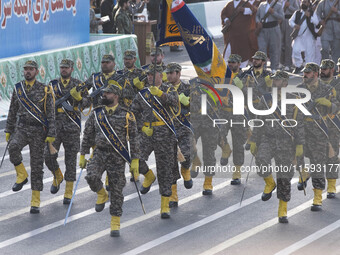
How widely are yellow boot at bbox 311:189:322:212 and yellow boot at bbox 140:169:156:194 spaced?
2.43 m

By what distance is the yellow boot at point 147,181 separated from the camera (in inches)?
572

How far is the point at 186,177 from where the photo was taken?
1498cm

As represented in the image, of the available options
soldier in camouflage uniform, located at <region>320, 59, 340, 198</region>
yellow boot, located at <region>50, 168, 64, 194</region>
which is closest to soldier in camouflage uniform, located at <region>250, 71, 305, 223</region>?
soldier in camouflage uniform, located at <region>320, 59, 340, 198</region>

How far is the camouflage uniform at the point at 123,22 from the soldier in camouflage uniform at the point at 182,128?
1314 centimetres

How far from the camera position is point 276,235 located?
41.8ft

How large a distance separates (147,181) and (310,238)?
3.04 metres

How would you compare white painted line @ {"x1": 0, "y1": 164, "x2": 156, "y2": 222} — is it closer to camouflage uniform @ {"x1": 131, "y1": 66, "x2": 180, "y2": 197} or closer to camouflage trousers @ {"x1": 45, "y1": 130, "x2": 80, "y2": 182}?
camouflage trousers @ {"x1": 45, "y1": 130, "x2": 80, "y2": 182}

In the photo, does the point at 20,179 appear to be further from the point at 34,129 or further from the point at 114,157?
the point at 114,157

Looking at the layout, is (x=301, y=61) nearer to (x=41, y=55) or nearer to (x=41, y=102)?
(x=41, y=55)

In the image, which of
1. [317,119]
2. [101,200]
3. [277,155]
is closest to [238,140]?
[317,119]

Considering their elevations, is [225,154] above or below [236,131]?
below

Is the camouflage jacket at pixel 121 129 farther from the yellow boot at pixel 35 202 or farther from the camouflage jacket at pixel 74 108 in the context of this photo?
the camouflage jacket at pixel 74 108

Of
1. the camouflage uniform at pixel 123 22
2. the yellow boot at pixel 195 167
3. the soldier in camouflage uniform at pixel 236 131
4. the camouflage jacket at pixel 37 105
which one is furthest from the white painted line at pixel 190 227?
the camouflage uniform at pixel 123 22

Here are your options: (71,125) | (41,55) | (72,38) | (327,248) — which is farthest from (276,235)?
(72,38)
